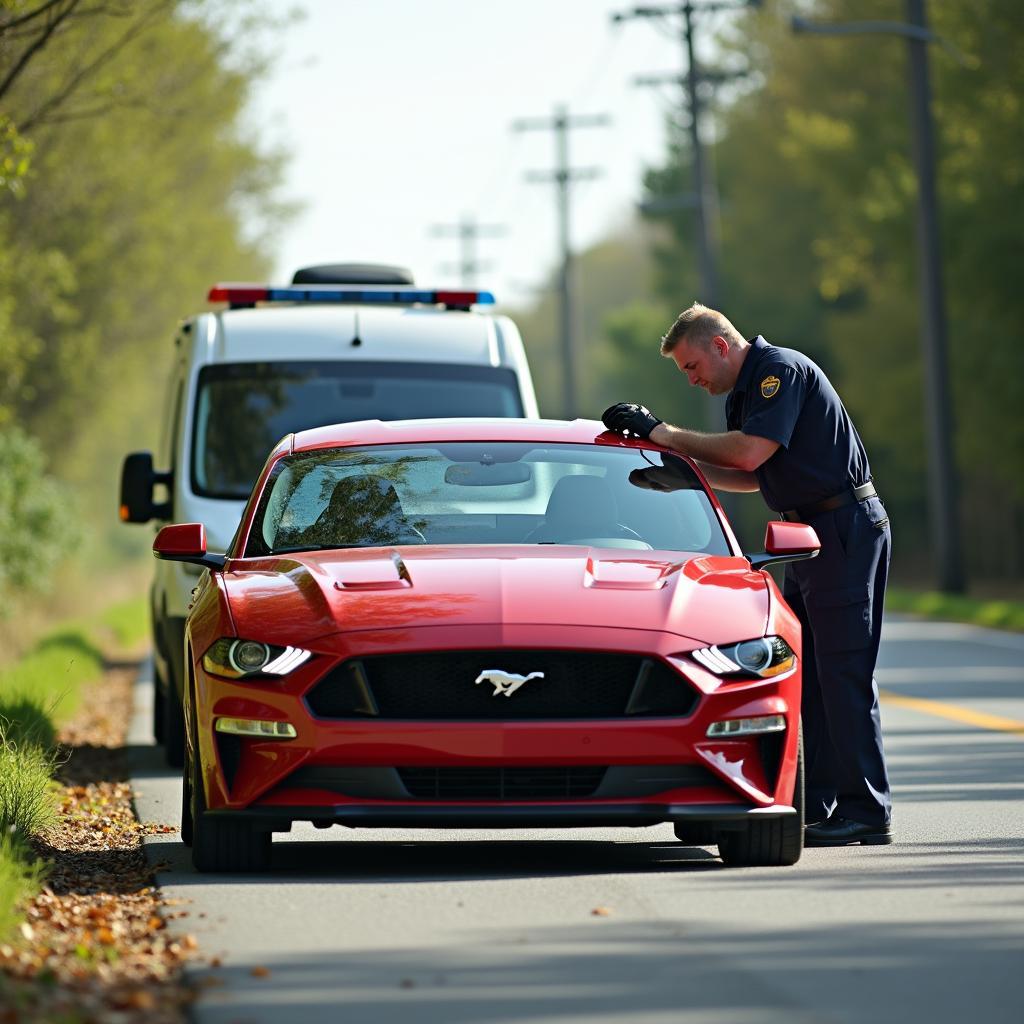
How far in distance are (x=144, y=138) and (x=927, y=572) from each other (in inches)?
1386

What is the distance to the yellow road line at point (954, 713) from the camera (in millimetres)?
14984

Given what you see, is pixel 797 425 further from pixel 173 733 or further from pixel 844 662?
pixel 173 733

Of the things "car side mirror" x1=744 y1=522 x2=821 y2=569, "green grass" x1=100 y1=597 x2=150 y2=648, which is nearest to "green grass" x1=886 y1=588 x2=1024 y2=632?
"green grass" x1=100 y1=597 x2=150 y2=648

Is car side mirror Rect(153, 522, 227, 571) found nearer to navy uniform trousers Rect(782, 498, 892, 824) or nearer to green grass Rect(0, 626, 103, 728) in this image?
green grass Rect(0, 626, 103, 728)

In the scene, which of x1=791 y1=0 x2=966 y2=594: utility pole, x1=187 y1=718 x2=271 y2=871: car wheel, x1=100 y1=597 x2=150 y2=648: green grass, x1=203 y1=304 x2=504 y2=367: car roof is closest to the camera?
x1=187 y1=718 x2=271 y2=871: car wheel

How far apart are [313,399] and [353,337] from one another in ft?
Answer: 1.70

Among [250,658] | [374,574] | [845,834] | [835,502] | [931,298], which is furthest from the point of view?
[931,298]

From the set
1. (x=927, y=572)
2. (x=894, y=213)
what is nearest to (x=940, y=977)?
(x=894, y=213)

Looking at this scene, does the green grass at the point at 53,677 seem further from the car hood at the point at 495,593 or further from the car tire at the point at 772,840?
the car tire at the point at 772,840

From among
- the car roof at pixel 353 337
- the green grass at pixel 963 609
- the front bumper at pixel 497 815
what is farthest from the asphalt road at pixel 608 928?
the green grass at pixel 963 609

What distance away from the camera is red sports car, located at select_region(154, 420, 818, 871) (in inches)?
318

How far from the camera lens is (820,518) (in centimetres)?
963

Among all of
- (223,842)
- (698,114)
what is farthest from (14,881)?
(698,114)

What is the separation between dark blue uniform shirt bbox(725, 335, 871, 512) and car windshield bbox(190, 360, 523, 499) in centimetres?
455
